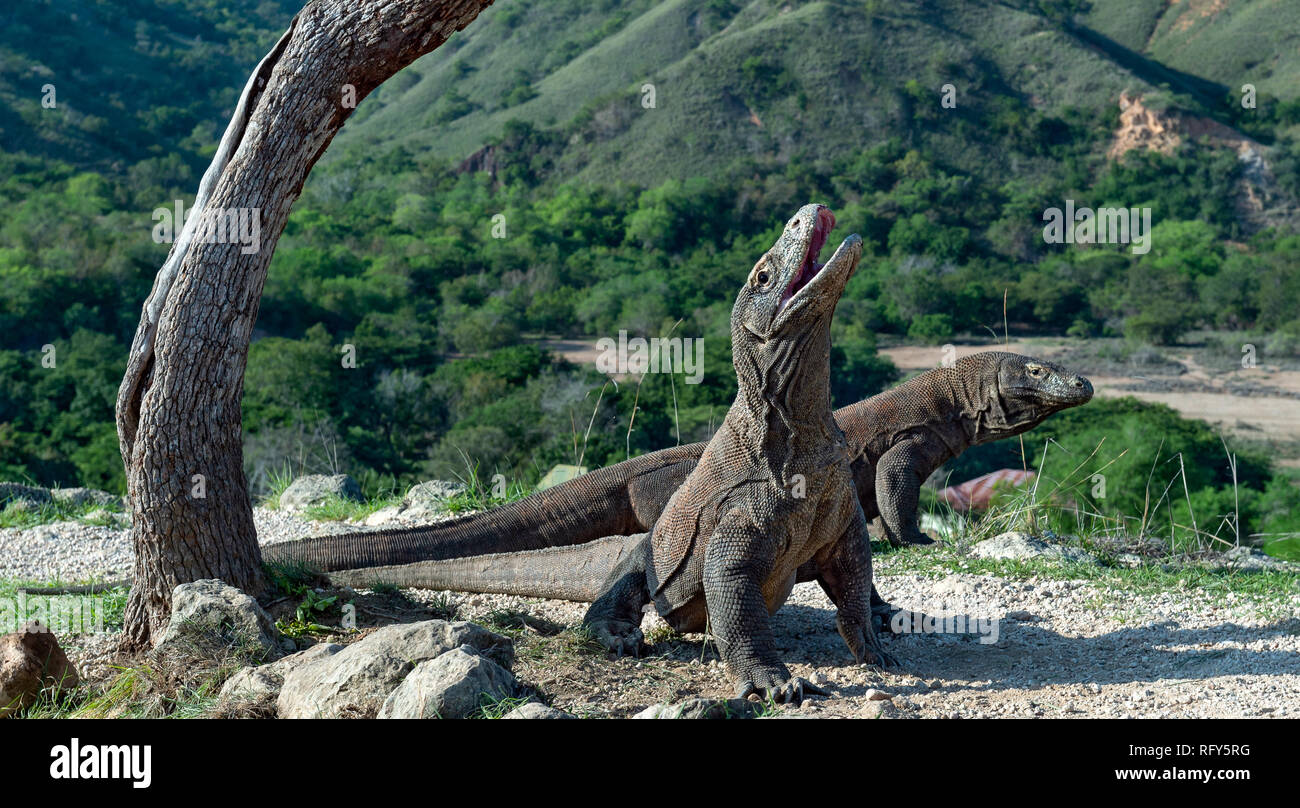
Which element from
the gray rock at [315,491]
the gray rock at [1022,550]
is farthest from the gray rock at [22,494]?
the gray rock at [1022,550]

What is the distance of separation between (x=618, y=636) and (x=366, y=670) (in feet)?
4.29

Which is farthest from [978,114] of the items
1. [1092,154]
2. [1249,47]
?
[1249,47]

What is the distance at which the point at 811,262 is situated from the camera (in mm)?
4219

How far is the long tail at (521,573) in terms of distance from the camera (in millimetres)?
5629

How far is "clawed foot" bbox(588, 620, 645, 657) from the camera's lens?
485 centimetres

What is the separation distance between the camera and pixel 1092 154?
6097cm

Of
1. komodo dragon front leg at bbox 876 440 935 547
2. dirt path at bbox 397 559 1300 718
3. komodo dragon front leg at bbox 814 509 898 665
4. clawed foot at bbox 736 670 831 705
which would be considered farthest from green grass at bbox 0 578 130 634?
komodo dragon front leg at bbox 876 440 935 547

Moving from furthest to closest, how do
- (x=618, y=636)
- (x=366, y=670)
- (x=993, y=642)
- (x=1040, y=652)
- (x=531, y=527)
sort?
(x=531, y=527) → (x=993, y=642) → (x=1040, y=652) → (x=618, y=636) → (x=366, y=670)

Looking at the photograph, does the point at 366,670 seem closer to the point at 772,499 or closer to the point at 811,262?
the point at 772,499

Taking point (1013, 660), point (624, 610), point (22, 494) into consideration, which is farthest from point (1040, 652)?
point (22, 494)

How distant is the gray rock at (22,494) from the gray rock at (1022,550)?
6.25 metres

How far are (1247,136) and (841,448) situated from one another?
6460 cm

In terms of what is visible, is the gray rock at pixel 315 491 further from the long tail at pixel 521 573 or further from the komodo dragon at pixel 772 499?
the komodo dragon at pixel 772 499
